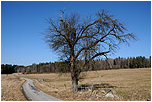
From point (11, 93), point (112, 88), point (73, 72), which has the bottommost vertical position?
point (112, 88)

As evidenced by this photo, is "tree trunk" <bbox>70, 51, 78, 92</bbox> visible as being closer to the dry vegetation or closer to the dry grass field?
the dry grass field

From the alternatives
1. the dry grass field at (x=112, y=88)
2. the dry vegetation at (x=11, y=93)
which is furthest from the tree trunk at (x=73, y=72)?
the dry vegetation at (x=11, y=93)

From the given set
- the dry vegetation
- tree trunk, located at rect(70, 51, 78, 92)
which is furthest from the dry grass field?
the dry vegetation

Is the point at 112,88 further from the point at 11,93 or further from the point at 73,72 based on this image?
the point at 11,93

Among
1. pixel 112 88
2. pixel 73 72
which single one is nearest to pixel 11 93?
pixel 73 72

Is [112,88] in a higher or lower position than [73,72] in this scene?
lower

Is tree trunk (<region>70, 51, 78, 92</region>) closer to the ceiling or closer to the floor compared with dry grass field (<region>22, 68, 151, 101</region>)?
closer to the ceiling

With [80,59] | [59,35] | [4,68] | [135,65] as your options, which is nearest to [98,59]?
[80,59]

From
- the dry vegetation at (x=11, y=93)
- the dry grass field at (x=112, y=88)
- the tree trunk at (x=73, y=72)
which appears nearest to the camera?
the dry grass field at (x=112, y=88)

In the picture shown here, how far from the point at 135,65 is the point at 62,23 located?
104950 millimetres

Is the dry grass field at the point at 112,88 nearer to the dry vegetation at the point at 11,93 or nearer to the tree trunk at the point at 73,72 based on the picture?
the tree trunk at the point at 73,72

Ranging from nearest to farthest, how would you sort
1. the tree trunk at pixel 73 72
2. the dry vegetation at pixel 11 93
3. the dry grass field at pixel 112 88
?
the dry grass field at pixel 112 88 < the dry vegetation at pixel 11 93 < the tree trunk at pixel 73 72

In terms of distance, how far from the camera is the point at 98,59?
1817 cm

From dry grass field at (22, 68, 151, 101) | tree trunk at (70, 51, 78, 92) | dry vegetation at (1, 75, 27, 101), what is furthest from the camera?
tree trunk at (70, 51, 78, 92)
